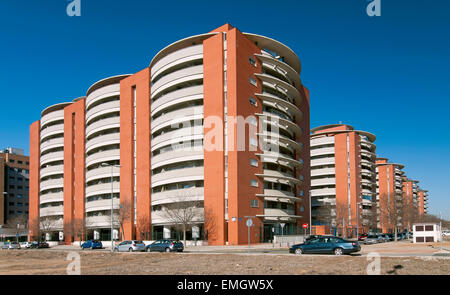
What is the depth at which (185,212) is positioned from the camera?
55062 mm

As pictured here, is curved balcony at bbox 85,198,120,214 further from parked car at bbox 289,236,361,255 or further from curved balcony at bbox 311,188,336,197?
curved balcony at bbox 311,188,336,197

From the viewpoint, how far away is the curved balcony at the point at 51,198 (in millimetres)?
90875

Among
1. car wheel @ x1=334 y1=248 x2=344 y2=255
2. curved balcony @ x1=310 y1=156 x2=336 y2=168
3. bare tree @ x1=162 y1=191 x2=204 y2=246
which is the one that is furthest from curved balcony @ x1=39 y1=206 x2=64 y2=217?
car wheel @ x1=334 y1=248 x2=344 y2=255

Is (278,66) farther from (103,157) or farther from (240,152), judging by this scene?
(103,157)

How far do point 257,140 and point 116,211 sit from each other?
26.6 metres

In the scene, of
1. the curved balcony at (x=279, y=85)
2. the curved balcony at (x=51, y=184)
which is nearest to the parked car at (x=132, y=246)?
the curved balcony at (x=279, y=85)

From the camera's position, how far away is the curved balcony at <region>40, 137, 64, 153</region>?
3654 inches

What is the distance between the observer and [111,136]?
77375 millimetres

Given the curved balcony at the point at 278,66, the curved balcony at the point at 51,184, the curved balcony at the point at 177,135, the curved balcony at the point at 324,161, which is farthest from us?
the curved balcony at the point at 324,161

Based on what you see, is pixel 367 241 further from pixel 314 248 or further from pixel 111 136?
pixel 111 136

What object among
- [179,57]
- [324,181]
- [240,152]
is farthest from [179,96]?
[324,181]

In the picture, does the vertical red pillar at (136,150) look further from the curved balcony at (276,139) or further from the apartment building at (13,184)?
the apartment building at (13,184)

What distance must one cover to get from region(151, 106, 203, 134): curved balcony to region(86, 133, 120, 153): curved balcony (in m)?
14.1

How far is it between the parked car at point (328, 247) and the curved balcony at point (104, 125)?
176 ft
